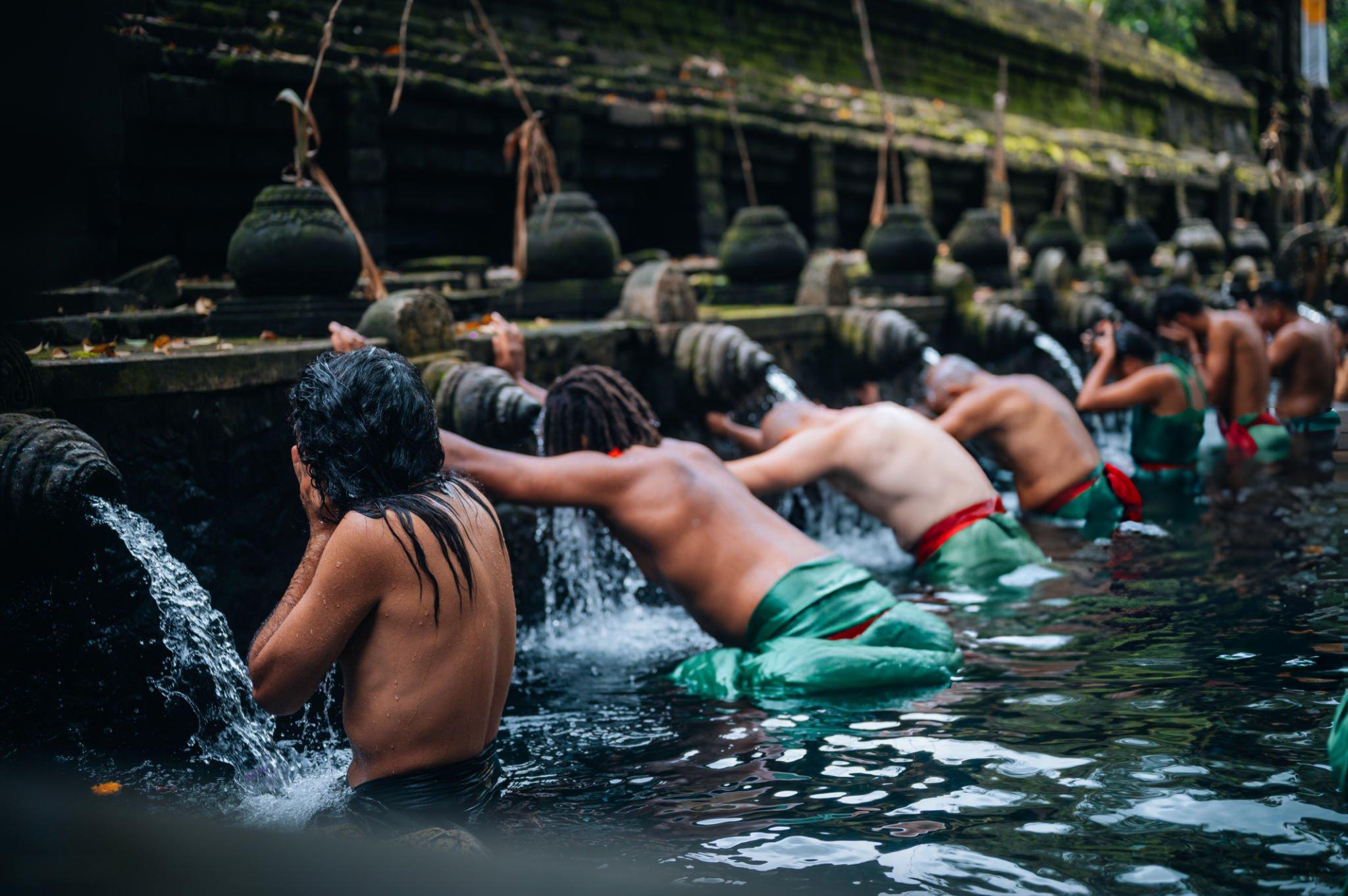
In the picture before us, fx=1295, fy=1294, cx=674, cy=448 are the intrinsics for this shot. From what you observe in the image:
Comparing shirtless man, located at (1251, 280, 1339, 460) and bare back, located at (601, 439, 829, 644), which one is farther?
shirtless man, located at (1251, 280, 1339, 460)

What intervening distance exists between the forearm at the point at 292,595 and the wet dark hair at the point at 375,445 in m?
0.08

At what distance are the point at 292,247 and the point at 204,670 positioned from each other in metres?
1.76

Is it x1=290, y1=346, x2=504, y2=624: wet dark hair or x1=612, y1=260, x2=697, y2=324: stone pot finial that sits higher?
x1=612, y1=260, x2=697, y2=324: stone pot finial

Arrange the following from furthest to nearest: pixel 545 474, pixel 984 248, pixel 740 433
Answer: pixel 984 248, pixel 740 433, pixel 545 474

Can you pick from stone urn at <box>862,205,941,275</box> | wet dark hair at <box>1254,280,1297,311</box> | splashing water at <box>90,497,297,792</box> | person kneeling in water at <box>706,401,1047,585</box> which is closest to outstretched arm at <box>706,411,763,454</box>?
person kneeling in water at <box>706,401,1047,585</box>

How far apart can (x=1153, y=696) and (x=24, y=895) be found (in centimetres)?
333

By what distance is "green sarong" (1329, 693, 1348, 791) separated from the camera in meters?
2.03

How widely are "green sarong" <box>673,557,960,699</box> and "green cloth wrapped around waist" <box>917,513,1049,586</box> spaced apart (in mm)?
1193

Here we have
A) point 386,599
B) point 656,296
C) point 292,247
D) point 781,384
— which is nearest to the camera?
point 386,599

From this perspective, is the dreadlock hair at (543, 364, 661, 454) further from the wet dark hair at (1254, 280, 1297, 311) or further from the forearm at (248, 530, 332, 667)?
the wet dark hair at (1254, 280, 1297, 311)

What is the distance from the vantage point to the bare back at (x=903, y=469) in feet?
18.6

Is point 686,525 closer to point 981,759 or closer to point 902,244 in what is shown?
point 981,759

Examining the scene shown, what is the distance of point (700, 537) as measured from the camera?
437 centimetres

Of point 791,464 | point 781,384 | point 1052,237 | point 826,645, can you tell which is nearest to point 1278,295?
point 1052,237
